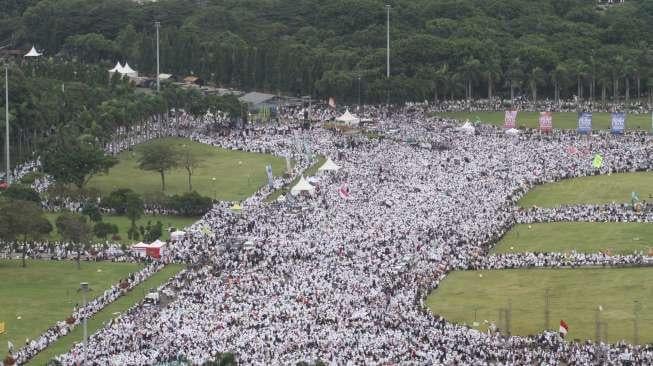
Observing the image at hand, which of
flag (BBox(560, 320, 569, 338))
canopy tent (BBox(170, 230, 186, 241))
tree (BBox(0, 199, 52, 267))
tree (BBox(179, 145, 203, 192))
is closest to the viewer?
flag (BBox(560, 320, 569, 338))

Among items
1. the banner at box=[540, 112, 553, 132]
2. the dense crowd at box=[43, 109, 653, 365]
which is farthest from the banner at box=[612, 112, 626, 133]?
the banner at box=[540, 112, 553, 132]

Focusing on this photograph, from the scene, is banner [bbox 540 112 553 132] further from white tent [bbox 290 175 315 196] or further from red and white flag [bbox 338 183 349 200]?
white tent [bbox 290 175 315 196]

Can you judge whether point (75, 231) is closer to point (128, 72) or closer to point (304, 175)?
point (304, 175)

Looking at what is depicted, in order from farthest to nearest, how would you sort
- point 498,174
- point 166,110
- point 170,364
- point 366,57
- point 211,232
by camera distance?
point 366,57 → point 166,110 → point 498,174 → point 211,232 → point 170,364

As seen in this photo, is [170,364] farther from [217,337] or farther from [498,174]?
[498,174]

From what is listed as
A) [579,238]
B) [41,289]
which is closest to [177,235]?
[41,289]

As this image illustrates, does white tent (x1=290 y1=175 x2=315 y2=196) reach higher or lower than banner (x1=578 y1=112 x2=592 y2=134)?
lower

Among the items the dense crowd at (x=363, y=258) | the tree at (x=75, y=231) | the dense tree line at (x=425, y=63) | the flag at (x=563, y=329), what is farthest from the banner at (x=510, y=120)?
the flag at (x=563, y=329)

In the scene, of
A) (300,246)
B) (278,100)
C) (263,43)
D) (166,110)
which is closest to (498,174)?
(300,246)
